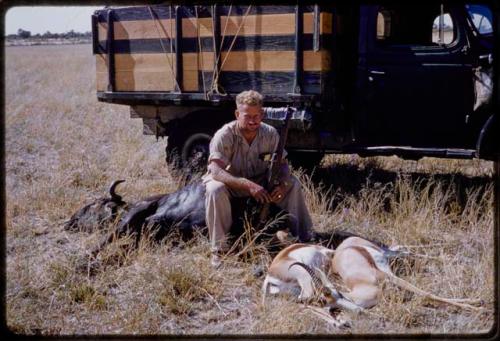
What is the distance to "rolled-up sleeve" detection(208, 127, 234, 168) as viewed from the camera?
5062 mm

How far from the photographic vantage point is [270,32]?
20.2 feet

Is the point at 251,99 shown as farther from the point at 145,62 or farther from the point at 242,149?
the point at 145,62

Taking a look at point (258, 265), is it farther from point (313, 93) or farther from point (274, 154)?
point (313, 93)

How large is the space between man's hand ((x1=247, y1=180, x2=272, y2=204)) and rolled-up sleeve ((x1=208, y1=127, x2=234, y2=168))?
337mm

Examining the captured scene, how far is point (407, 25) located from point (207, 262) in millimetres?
3377

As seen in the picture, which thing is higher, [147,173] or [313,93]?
[313,93]

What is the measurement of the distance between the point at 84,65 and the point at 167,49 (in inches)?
1087

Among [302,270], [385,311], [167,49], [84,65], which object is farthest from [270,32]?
[84,65]

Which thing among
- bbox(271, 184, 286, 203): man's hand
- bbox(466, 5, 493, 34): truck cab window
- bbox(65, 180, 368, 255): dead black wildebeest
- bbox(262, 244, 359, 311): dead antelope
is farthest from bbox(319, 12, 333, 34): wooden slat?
bbox(262, 244, 359, 311): dead antelope

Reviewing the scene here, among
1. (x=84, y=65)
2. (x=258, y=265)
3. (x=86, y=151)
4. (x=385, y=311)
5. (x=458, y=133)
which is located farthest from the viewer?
(x=84, y=65)

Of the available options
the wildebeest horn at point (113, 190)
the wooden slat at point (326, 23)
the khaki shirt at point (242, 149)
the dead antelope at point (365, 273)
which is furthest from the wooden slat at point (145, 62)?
the dead antelope at point (365, 273)

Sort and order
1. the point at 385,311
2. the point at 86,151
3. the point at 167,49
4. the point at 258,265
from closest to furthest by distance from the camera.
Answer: the point at 385,311
the point at 258,265
the point at 167,49
the point at 86,151

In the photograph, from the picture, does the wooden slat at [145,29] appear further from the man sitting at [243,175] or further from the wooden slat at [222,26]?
the man sitting at [243,175]

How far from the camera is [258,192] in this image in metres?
4.86
